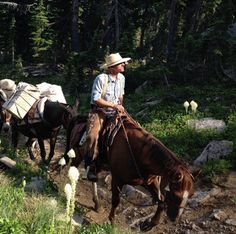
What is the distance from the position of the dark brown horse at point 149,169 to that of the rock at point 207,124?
6467mm

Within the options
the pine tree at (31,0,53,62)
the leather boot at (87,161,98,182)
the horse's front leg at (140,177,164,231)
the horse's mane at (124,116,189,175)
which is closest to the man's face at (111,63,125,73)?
the horse's mane at (124,116,189,175)

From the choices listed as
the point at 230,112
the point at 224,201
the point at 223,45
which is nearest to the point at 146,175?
the point at 224,201

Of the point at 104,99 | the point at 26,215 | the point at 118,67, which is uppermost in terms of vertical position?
the point at 118,67

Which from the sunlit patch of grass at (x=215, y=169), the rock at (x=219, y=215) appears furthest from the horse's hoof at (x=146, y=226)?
the sunlit patch of grass at (x=215, y=169)

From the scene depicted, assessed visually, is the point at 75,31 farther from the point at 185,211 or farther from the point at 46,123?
the point at 185,211

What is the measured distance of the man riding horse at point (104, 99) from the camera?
8875mm

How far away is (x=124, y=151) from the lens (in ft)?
29.0

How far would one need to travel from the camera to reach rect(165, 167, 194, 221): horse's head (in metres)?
7.42

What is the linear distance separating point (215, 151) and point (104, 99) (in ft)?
15.7

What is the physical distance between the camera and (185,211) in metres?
9.83

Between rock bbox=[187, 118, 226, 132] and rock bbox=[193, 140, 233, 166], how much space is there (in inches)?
75.6

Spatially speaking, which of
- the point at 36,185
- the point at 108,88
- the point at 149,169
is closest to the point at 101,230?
the point at 149,169

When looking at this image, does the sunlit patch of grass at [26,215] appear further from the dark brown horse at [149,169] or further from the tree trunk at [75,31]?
the tree trunk at [75,31]

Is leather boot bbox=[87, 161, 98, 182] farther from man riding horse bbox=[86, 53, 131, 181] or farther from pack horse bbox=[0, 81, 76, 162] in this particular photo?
pack horse bbox=[0, 81, 76, 162]
